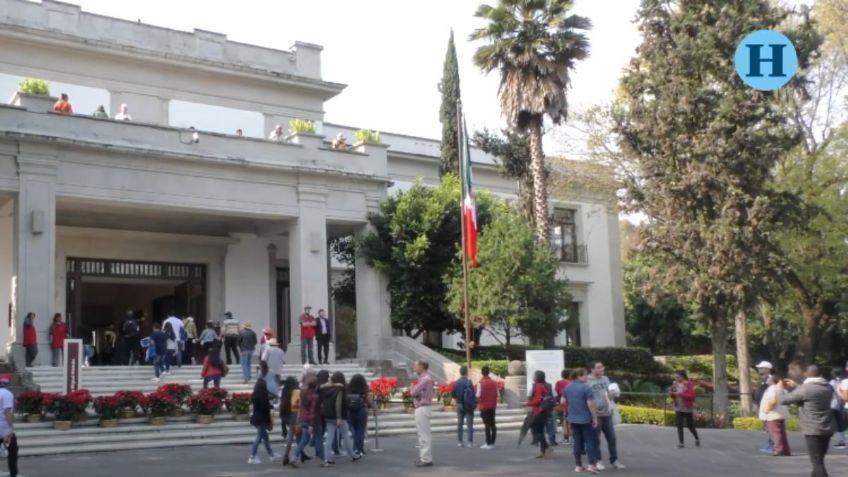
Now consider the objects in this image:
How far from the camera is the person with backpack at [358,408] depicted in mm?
15484

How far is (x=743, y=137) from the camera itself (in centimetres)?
2553

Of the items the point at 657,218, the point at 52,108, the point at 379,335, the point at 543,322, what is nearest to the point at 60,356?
the point at 52,108

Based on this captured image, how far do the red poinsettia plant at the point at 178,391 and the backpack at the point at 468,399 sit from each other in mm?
5765

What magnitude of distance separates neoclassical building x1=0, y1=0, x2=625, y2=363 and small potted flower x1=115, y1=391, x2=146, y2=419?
519 centimetres

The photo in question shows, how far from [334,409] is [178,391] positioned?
215 inches

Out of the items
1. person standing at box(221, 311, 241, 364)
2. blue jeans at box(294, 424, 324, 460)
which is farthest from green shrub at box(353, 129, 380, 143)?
blue jeans at box(294, 424, 324, 460)

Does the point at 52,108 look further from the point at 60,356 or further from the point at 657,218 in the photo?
the point at 657,218

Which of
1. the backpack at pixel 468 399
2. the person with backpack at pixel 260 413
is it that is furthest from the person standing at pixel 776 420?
the person with backpack at pixel 260 413

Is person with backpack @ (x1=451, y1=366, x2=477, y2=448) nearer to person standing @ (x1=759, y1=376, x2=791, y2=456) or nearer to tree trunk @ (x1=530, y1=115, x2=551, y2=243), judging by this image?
person standing @ (x1=759, y1=376, x2=791, y2=456)

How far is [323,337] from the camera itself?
25531 millimetres

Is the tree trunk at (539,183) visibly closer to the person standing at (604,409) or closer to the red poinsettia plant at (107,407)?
the person standing at (604,409)

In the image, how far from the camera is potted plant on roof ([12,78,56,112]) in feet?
77.2

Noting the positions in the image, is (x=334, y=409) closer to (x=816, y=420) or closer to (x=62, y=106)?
(x=816, y=420)

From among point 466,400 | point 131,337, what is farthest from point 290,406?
point 131,337
